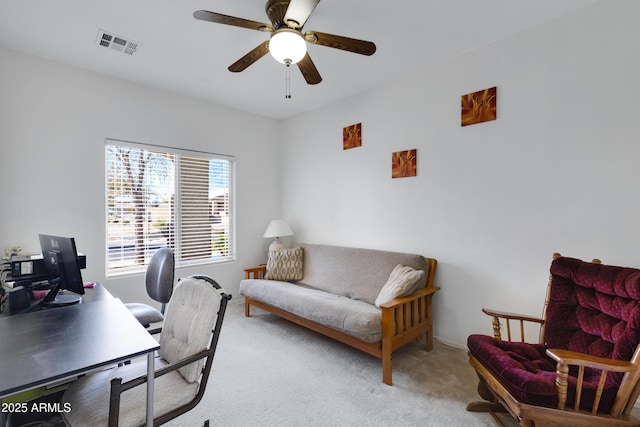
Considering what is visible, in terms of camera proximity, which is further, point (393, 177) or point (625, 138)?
point (393, 177)

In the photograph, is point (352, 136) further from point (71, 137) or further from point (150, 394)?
point (150, 394)

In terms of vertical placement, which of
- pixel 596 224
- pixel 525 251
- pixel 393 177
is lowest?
pixel 525 251

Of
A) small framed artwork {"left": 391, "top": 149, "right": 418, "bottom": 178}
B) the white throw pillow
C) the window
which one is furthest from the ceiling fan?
the window

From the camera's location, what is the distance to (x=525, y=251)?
2.39 metres

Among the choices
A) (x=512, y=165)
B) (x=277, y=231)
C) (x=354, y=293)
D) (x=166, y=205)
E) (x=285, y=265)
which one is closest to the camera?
(x=512, y=165)

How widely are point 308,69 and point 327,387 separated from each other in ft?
7.71

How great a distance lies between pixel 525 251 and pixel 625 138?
0.99 meters

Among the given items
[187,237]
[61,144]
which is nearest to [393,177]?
[187,237]

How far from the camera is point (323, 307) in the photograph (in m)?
2.68

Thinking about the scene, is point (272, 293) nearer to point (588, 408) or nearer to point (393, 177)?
point (393, 177)

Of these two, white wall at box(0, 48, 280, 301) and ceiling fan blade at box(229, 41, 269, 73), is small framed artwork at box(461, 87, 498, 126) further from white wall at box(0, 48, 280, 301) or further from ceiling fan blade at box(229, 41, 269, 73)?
white wall at box(0, 48, 280, 301)

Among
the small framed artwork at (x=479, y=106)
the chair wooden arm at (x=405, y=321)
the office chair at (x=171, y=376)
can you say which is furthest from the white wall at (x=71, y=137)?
the small framed artwork at (x=479, y=106)

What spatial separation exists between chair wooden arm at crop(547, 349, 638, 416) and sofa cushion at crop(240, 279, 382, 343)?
3.65 ft

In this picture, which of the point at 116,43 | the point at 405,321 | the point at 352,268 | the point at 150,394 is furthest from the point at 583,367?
the point at 116,43
